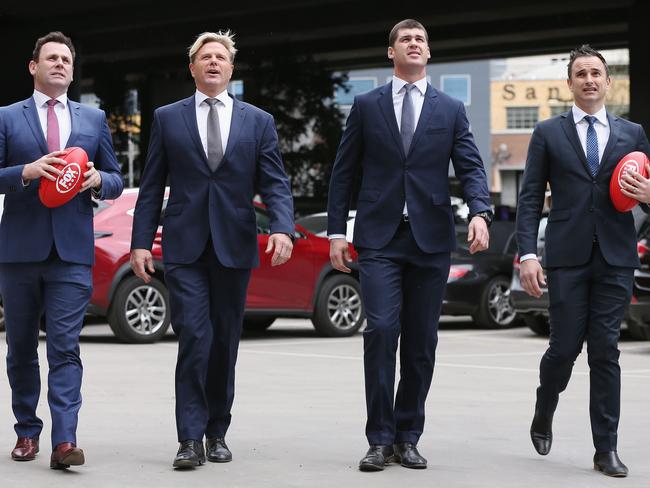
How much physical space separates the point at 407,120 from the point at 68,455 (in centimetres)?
224

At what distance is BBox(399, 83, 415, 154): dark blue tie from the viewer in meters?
7.06

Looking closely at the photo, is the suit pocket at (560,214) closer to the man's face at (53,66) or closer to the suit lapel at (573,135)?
the suit lapel at (573,135)

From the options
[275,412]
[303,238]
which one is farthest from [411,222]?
[303,238]

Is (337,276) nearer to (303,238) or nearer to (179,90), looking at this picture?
(303,238)

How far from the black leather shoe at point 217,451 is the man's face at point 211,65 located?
171 cm

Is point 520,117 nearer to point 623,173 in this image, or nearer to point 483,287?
point 483,287

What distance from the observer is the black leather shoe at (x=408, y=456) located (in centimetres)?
690

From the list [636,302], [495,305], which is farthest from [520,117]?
[636,302]

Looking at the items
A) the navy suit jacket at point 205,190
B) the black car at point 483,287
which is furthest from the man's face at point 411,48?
the black car at point 483,287

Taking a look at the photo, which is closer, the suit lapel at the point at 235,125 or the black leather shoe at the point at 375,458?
the black leather shoe at the point at 375,458

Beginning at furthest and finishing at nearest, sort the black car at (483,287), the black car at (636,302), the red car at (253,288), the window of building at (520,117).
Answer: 1. the window of building at (520,117)
2. the black car at (483,287)
3. the red car at (253,288)
4. the black car at (636,302)

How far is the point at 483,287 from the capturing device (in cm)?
1817

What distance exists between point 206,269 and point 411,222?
1.02 meters

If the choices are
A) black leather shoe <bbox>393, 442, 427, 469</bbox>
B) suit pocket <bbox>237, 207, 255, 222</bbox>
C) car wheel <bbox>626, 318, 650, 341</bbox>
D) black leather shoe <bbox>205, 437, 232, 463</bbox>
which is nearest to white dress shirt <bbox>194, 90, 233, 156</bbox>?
suit pocket <bbox>237, 207, 255, 222</bbox>
